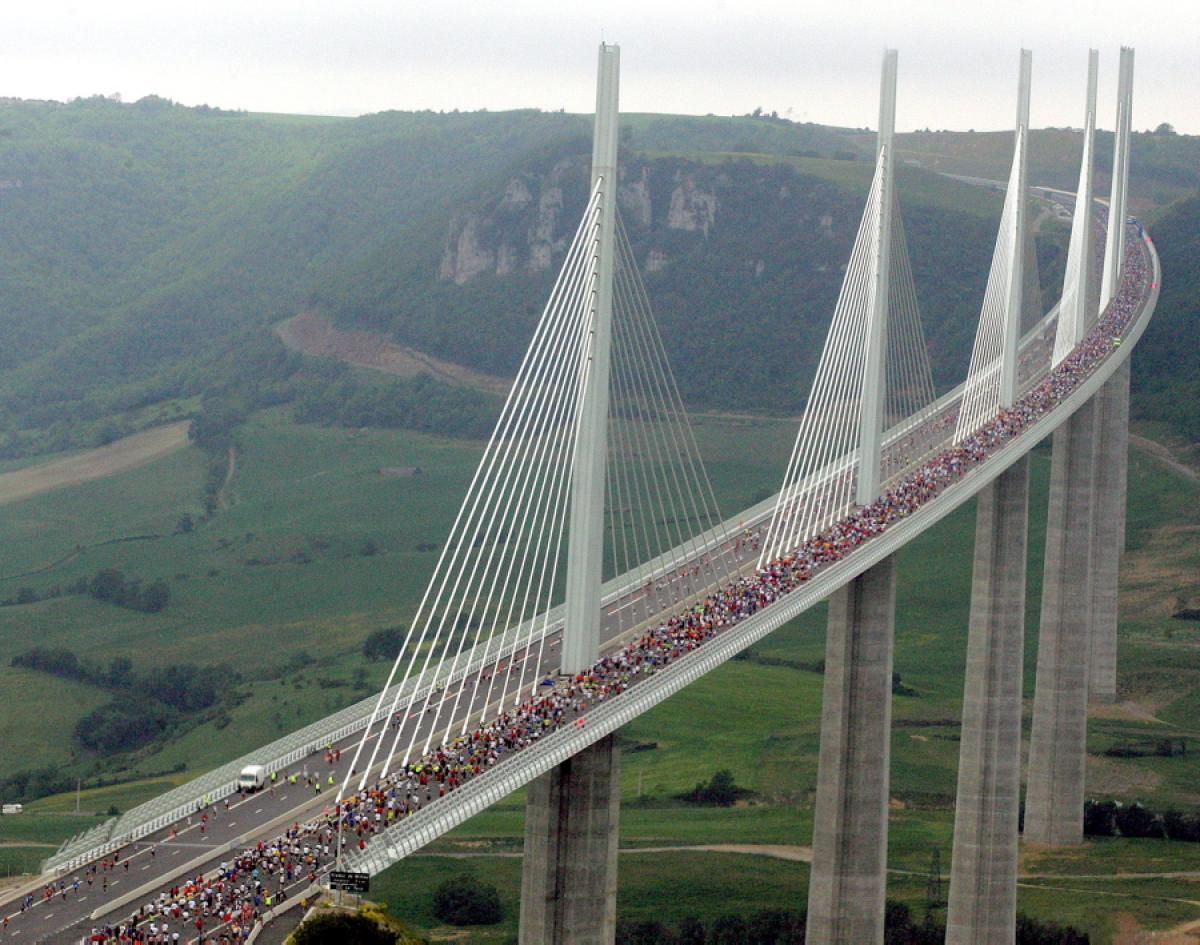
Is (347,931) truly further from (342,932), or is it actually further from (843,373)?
(843,373)

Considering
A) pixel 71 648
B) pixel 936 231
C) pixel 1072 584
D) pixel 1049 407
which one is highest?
pixel 936 231

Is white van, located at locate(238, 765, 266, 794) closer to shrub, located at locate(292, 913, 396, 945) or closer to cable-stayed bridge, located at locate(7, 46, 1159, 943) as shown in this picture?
cable-stayed bridge, located at locate(7, 46, 1159, 943)

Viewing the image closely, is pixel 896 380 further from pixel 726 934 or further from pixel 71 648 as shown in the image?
pixel 71 648

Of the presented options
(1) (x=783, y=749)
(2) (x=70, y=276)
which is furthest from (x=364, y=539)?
(2) (x=70, y=276)

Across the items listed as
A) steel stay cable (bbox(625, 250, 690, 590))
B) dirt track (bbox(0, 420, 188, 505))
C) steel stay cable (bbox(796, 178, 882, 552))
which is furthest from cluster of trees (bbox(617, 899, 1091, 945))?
dirt track (bbox(0, 420, 188, 505))

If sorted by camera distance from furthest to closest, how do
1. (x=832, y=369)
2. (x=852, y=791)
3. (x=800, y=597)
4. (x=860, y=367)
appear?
(x=860, y=367), (x=832, y=369), (x=852, y=791), (x=800, y=597)

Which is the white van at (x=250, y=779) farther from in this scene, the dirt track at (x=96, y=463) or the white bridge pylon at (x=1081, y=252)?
the dirt track at (x=96, y=463)

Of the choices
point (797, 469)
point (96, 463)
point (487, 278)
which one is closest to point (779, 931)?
point (797, 469)
